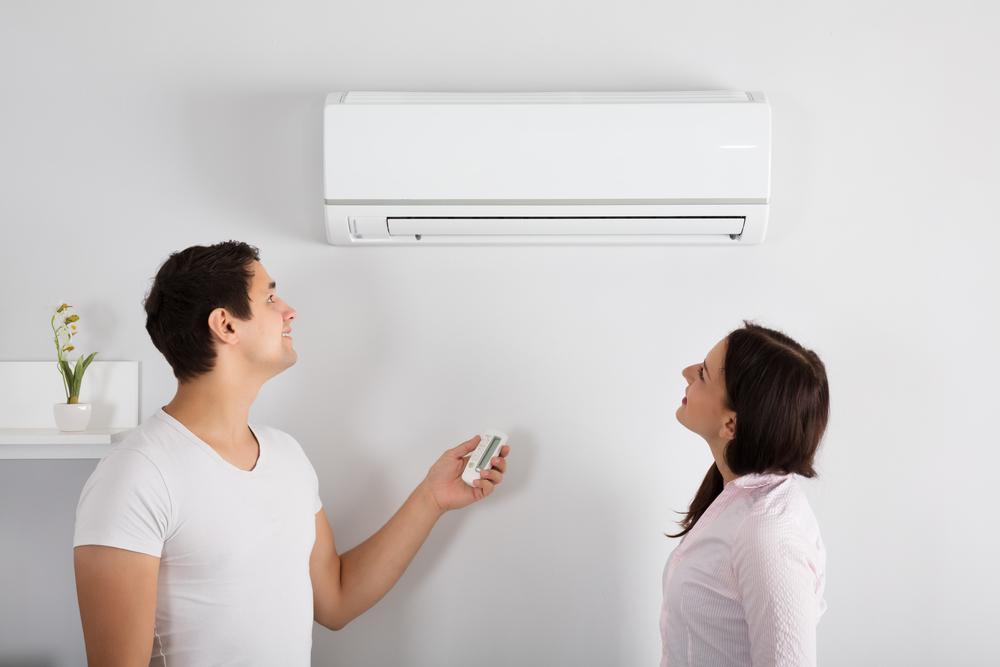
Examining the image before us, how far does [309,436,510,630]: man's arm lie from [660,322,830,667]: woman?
0.42m

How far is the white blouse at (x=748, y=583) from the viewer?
104cm

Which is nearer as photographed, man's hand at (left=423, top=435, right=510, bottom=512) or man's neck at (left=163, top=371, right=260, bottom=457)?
man's neck at (left=163, top=371, right=260, bottom=457)

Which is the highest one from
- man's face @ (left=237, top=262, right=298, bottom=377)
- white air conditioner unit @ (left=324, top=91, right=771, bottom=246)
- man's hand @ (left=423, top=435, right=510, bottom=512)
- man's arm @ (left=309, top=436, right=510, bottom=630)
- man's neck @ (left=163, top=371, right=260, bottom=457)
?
white air conditioner unit @ (left=324, top=91, right=771, bottom=246)

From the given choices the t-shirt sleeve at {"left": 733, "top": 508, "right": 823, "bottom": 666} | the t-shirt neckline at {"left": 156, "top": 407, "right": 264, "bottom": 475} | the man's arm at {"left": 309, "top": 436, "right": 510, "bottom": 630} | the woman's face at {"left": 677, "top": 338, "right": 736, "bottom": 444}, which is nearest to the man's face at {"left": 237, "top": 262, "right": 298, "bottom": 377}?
the t-shirt neckline at {"left": 156, "top": 407, "right": 264, "bottom": 475}

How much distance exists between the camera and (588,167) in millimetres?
1396

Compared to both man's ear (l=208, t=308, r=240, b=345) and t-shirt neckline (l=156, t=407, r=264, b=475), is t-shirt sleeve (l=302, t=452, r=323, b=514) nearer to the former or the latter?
t-shirt neckline (l=156, t=407, r=264, b=475)

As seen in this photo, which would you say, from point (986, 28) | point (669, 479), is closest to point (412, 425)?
point (669, 479)

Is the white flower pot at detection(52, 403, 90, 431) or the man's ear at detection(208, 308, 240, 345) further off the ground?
the man's ear at detection(208, 308, 240, 345)

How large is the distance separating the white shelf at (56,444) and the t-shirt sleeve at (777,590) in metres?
1.08

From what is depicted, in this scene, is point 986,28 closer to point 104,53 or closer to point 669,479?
point 669,479

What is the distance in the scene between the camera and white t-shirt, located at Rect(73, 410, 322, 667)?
113cm

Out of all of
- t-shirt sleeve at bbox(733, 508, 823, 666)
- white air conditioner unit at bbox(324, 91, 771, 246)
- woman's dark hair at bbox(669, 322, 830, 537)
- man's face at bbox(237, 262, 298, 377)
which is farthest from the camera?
white air conditioner unit at bbox(324, 91, 771, 246)

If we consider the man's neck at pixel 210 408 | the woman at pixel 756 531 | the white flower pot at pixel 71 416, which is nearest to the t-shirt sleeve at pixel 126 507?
the man's neck at pixel 210 408

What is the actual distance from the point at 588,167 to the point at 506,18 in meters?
0.39
